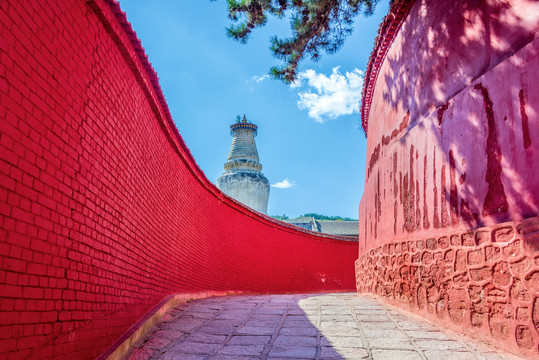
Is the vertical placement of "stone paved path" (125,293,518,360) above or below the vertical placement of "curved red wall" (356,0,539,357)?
below

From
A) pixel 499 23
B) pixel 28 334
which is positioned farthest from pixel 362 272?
pixel 28 334

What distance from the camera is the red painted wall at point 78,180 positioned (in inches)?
95.3

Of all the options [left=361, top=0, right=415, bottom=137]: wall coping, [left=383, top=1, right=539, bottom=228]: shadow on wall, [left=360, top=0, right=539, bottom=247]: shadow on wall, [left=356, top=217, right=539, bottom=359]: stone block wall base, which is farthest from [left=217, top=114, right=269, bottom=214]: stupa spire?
[left=356, top=217, right=539, bottom=359]: stone block wall base

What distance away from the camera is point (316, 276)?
47.7ft

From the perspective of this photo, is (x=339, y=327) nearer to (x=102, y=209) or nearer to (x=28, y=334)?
(x=102, y=209)

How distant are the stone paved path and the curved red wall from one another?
0.34 metres

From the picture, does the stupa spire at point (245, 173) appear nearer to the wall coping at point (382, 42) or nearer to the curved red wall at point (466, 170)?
the wall coping at point (382, 42)

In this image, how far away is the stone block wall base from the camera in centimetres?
358

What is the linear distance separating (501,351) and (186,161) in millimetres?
4917

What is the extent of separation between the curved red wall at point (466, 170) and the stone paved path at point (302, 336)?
34 cm

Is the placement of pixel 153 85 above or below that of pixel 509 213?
above

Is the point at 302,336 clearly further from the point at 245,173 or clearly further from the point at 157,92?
the point at 245,173

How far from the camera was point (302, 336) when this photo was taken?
4789 millimetres

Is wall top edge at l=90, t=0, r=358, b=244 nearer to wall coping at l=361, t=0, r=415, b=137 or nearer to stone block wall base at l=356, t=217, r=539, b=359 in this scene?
stone block wall base at l=356, t=217, r=539, b=359
